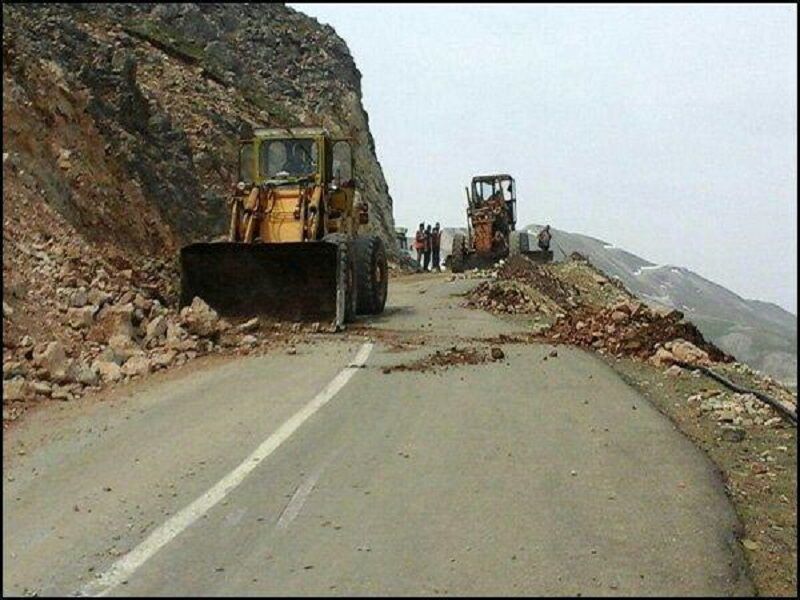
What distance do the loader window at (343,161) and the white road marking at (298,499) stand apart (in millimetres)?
10707

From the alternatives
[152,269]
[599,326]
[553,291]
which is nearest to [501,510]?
[599,326]

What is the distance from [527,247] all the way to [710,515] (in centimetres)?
2714

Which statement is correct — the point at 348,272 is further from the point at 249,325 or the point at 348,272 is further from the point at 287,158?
the point at 287,158

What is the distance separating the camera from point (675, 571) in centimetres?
496

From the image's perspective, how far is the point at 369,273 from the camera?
16.7 m

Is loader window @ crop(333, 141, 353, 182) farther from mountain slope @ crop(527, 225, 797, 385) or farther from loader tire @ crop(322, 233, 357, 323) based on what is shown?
mountain slope @ crop(527, 225, 797, 385)

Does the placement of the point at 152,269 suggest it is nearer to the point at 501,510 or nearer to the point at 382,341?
the point at 382,341

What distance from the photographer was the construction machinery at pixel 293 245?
13922mm

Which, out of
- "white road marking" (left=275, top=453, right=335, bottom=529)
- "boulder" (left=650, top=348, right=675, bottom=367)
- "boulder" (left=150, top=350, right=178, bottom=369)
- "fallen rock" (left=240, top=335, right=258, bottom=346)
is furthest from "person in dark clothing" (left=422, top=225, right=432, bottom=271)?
"white road marking" (left=275, top=453, right=335, bottom=529)

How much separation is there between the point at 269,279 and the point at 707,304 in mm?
21574

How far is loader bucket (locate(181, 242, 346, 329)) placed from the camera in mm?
13898

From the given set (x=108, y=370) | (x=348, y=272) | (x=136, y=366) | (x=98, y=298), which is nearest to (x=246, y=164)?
(x=348, y=272)

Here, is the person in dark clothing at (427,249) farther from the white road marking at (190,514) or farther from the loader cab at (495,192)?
the white road marking at (190,514)

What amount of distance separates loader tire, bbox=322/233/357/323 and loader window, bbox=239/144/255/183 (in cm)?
200
